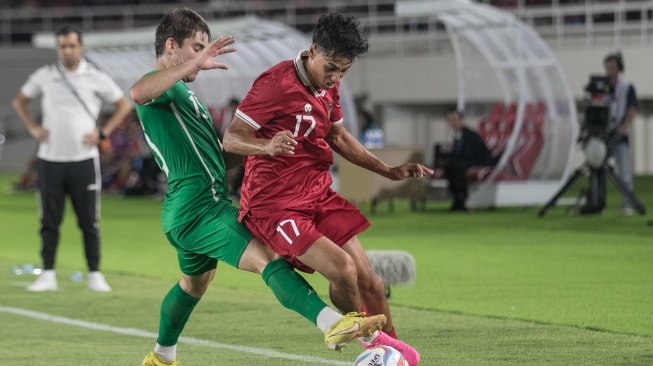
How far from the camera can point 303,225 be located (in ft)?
21.7

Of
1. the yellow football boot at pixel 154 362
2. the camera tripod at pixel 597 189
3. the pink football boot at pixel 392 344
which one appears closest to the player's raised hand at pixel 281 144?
the pink football boot at pixel 392 344

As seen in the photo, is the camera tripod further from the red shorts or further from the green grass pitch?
the red shorts

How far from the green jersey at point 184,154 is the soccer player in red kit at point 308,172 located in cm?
19

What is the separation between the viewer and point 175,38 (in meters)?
7.02

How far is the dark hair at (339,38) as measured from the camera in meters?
6.50

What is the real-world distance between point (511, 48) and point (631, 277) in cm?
1143

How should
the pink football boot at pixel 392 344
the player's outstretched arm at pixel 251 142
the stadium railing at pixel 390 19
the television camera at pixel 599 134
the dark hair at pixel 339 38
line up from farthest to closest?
the stadium railing at pixel 390 19 → the television camera at pixel 599 134 → the pink football boot at pixel 392 344 → the dark hair at pixel 339 38 → the player's outstretched arm at pixel 251 142

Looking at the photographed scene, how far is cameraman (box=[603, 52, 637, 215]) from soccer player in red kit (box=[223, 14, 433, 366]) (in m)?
12.3

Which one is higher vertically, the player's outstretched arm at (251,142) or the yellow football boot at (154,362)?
the player's outstretched arm at (251,142)

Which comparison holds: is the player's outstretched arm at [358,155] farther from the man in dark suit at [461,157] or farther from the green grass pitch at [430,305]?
the man in dark suit at [461,157]

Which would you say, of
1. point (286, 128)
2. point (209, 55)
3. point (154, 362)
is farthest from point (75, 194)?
point (209, 55)

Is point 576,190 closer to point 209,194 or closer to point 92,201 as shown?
point 92,201

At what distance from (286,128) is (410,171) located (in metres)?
0.83

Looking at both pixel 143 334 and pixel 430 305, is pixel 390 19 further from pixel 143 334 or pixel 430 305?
pixel 143 334
